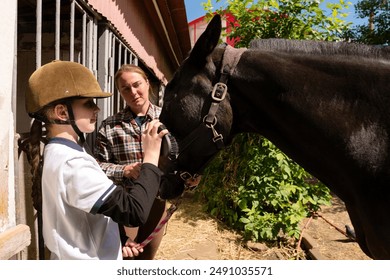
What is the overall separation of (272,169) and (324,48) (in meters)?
2.60

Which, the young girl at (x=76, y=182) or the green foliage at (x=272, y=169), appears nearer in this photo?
the young girl at (x=76, y=182)

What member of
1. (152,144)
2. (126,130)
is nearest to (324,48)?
(152,144)

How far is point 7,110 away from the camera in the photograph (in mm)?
1484

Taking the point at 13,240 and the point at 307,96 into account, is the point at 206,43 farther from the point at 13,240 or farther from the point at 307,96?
the point at 13,240

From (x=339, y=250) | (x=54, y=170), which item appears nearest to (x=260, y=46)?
(x=54, y=170)

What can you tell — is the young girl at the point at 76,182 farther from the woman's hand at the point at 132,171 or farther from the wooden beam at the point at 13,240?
the woman's hand at the point at 132,171

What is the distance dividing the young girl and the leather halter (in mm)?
298

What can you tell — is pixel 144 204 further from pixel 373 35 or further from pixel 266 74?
pixel 373 35

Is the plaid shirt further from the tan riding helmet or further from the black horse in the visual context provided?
the tan riding helmet

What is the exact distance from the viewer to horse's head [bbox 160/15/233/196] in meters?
1.65

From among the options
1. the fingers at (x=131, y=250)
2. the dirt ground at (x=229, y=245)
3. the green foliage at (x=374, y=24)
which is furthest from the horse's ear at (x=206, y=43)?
the green foliage at (x=374, y=24)

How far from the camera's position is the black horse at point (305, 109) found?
4.85 ft

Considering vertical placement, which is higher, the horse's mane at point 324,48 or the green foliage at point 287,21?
the green foliage at point 287,21

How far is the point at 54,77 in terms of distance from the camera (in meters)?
1.33
